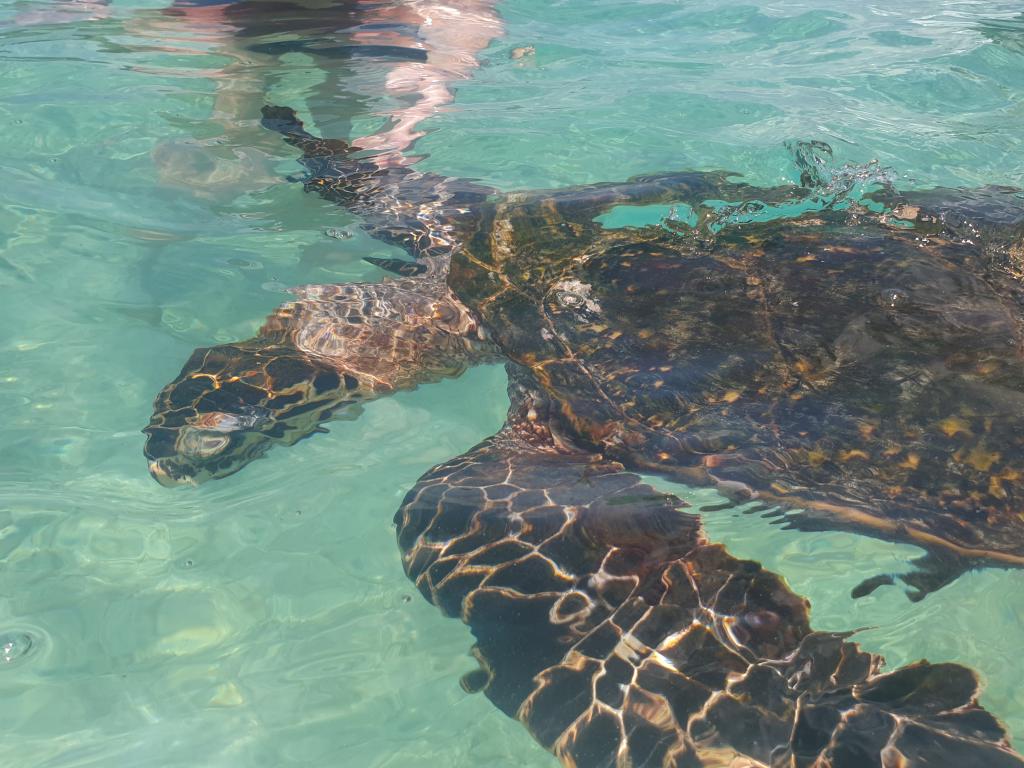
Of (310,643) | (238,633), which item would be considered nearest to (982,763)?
(310,643)

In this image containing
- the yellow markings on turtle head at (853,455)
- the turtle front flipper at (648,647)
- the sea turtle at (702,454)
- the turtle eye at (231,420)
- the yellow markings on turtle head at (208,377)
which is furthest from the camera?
the yellow markings on turtle head at (208,377)

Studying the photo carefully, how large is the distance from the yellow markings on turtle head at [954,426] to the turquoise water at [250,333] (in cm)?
70

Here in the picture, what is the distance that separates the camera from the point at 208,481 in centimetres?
385

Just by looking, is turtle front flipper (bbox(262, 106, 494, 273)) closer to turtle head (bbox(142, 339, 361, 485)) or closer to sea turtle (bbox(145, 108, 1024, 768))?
sea turtle (bbox(145, 108, 1024, 768))

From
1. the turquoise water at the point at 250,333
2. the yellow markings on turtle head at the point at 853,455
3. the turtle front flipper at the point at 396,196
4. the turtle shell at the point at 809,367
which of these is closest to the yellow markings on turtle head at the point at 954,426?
the turtle shell at the point at 809,367

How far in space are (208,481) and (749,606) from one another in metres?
2.72

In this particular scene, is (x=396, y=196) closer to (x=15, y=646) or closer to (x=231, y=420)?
(x=231, y=420)

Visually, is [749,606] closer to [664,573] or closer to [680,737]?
[664,573]

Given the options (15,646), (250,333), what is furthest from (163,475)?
(250,333)

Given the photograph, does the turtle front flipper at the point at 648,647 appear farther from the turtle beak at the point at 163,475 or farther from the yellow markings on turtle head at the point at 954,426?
the turtle beak at the point at 163,475

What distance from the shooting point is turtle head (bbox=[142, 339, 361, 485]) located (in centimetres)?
380

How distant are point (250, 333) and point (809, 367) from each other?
3.66m

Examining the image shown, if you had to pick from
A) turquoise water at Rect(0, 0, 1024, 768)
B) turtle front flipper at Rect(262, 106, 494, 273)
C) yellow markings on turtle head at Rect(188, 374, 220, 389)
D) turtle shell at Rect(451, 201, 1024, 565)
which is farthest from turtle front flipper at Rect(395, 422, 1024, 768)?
turtle front flipper at Rect(262, 106, 494, 273)

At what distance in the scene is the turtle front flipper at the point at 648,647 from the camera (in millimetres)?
2469
